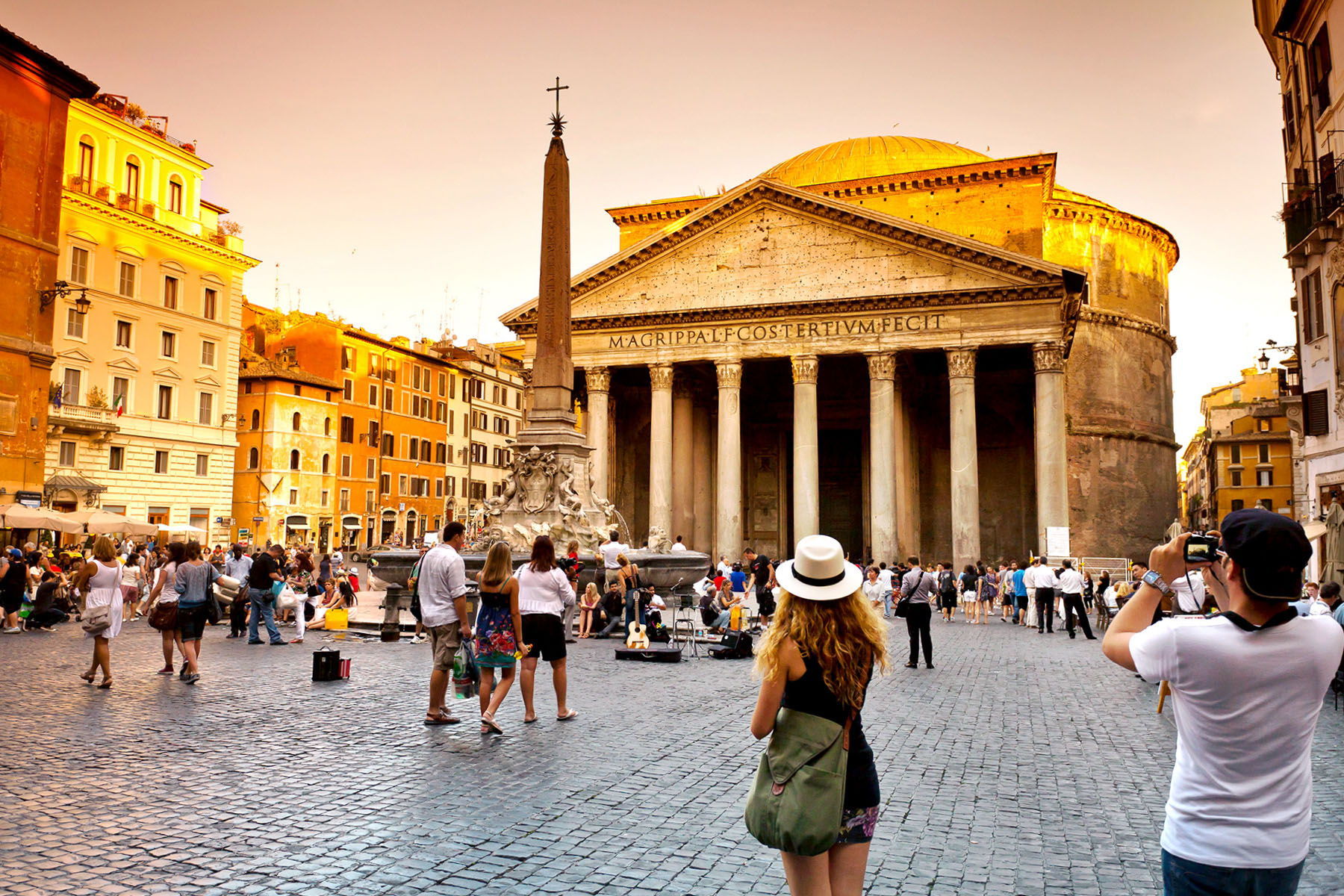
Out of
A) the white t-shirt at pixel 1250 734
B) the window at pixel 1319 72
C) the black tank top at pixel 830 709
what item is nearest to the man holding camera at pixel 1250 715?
the white t-shirt at pixel 1250 734

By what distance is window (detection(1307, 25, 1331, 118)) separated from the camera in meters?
17.7

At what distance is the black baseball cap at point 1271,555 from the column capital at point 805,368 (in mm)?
27589

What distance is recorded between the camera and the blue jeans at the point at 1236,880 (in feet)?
7.09

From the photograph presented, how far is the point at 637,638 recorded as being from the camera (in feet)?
39.1

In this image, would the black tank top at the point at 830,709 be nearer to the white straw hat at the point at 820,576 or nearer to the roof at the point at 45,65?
the white straw hat at the point at 820,576

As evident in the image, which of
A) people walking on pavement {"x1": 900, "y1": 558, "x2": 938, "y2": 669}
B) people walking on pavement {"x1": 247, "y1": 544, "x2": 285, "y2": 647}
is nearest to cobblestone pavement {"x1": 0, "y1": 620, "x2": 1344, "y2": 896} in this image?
people walking on pavement {"x1": 900, "y1": 558, "x2": 938, "y2": 669}

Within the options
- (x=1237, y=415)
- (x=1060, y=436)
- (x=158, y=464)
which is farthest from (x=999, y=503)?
(x=1237, y=415)

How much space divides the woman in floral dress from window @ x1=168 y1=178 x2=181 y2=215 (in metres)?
32.4

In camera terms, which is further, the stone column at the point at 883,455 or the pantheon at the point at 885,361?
the stone column at the point at 883,455

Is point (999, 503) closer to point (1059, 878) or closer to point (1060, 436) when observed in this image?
point (1060, 436)

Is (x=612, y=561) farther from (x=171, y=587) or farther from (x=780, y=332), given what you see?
(x=780, y=332)

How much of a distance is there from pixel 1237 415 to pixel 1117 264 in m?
27.5

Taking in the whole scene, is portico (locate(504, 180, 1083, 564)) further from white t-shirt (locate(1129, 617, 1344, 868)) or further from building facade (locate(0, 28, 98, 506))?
white t-shirt (locate(1129, 617, 1344, 868))

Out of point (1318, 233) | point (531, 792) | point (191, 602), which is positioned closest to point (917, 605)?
point (531, 792)
